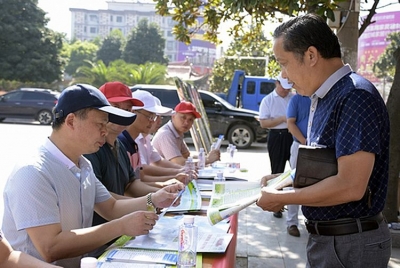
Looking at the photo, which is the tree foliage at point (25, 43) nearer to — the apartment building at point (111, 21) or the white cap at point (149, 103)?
the white cap at point (149, 103)

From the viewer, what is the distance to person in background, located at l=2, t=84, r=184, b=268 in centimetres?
219

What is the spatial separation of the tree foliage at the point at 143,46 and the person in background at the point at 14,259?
71625 mm

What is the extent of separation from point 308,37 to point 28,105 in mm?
20731

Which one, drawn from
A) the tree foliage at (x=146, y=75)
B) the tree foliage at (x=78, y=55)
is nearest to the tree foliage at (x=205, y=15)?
the tree foliage at (x=146, y=75)

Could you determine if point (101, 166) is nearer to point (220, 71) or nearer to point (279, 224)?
point (279, 224)

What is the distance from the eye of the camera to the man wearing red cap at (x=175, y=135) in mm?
5645

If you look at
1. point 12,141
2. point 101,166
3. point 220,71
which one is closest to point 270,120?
point 101,166

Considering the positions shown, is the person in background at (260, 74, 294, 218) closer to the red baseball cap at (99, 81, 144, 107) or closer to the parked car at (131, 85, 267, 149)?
the red baseball cap at (99, 81, 144, 107)

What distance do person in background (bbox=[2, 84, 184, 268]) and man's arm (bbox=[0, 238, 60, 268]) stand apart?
0.10 meters

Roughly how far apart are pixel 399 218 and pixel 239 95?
13.7 metres

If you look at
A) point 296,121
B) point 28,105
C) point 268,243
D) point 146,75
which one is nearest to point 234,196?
point 268,243

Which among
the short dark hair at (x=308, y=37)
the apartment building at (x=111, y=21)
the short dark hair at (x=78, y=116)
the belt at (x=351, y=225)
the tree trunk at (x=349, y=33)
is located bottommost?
the belt at (x=351, y=225)

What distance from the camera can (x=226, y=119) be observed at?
15172 millimetres

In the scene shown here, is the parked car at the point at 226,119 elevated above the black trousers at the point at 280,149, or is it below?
below
